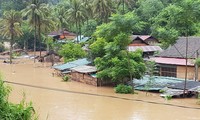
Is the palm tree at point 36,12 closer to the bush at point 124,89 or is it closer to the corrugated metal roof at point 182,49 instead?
the corrugated metal roof at point 182,49

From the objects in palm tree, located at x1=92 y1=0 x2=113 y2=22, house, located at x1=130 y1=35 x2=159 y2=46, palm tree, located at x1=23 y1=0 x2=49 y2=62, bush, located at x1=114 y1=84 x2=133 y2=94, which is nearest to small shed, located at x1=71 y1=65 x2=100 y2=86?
bush, located at x1=114 y1=84 x2=133 y2=94

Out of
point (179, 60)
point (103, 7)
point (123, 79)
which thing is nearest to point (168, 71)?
point (179, 60)

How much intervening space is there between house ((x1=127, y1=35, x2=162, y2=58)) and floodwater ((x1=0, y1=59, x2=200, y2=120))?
8.43m

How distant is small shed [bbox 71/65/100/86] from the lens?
2581 cm

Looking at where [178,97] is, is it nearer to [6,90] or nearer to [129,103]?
[129,103]

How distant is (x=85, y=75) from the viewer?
88.1ft

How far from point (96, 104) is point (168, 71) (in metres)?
8.97

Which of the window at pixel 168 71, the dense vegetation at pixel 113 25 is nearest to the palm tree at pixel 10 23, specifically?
the dense vegetation at pixel 113 25

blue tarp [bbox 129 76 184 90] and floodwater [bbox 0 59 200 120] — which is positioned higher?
blue tarp [bbox 129 76 184 90]

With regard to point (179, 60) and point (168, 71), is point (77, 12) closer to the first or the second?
point (168, 71)

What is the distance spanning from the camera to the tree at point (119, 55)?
22.9 meters

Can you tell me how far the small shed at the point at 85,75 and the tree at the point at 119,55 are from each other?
0.93 m

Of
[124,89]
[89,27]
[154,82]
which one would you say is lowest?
[124,89]

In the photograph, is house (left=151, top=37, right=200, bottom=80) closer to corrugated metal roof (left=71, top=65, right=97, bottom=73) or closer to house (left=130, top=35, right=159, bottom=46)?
corrugated metal roof (left=71, top=65, right=97, bottom=73)
